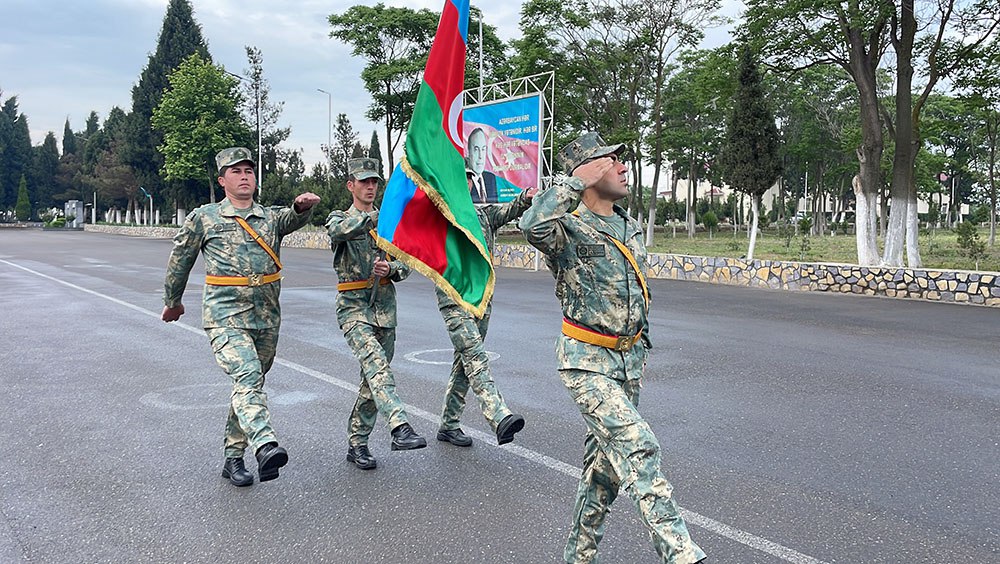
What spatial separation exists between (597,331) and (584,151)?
710 mm

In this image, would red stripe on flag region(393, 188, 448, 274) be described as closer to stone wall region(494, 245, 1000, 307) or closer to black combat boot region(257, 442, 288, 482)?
black combat boot region(257, 442, 288, 482)

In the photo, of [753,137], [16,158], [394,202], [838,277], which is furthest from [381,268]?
[16,158]

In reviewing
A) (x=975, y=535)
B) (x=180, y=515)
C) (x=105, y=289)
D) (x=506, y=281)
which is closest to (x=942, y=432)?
(x=975, y=535)

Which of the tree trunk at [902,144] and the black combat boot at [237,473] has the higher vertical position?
the tree trunk at [902,144]

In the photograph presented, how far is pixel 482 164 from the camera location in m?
22.3

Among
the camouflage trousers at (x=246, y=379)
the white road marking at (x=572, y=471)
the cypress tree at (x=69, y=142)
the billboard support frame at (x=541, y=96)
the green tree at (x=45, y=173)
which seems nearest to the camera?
the white road marking at (x=572, y=471)

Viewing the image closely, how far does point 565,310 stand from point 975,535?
226 centimetres

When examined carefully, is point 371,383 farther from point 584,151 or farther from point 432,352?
point 432,352

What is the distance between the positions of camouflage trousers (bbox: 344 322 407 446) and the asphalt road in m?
0.27

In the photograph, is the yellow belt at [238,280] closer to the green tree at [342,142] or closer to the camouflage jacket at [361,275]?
the camouflage jacket at [361,275]

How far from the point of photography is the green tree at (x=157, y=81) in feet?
201

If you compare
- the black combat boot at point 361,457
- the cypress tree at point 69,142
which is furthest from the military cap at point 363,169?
the cypress tree at point 69,142

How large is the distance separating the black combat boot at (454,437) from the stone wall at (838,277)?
12.0 metres

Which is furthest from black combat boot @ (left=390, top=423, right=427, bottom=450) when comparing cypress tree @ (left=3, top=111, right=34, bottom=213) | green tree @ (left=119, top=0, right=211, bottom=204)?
cypress tree @ (left=3, top=111, right=34, bottom=213)
